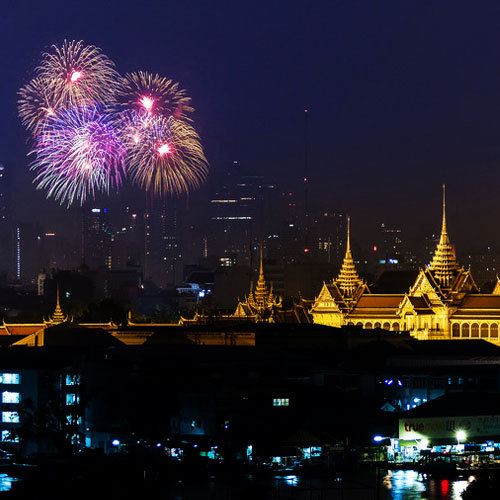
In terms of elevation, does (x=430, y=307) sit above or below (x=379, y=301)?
below

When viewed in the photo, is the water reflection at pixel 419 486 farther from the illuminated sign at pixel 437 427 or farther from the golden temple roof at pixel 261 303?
the golden temple roof at pixel 261 303

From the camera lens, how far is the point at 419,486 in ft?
139

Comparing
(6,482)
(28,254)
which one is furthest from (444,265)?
(28,254)

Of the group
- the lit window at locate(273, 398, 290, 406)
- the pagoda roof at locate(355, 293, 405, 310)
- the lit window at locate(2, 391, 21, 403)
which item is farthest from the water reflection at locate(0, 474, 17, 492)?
the pagoda roof at locate(355, 293, 405, 310)

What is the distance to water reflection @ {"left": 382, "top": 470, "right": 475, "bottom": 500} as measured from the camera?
40938 millimetres


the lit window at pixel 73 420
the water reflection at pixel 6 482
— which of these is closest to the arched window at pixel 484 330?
the lit window at pixel 73 420

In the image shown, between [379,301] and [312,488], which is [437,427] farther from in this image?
[379,301]

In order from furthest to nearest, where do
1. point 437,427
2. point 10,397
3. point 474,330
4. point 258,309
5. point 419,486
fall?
point 258,309 < point 474,330 < point 10,397 < point 437,427 < point 419,486

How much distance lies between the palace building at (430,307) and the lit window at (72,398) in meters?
27.3

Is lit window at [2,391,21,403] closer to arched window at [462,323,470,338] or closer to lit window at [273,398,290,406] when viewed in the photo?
lit window at [273,398,290,406]

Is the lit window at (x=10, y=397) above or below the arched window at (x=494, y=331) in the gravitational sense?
below

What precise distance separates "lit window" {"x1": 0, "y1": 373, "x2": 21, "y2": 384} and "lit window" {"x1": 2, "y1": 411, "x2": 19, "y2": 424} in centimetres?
89

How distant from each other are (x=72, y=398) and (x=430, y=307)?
95.9 feet

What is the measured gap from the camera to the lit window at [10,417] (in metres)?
50.5
